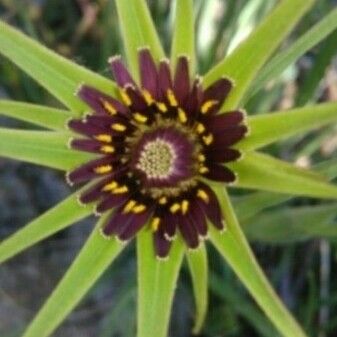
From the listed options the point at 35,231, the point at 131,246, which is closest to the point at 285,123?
the point at 35,231

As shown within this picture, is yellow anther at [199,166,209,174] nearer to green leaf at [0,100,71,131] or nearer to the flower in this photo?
the flower

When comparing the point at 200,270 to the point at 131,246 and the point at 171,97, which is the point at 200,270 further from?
the point at 131,246

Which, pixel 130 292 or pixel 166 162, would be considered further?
pixel 130 292

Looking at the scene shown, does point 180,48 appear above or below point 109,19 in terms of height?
below

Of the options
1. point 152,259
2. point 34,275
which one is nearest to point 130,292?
point 34,275

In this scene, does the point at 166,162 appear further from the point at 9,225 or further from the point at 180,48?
the point at 9,225

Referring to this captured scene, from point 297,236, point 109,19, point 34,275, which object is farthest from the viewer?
point 34,275

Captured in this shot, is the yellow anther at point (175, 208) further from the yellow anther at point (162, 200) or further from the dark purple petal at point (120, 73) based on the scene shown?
the dark purple petal at point (120, 73)
